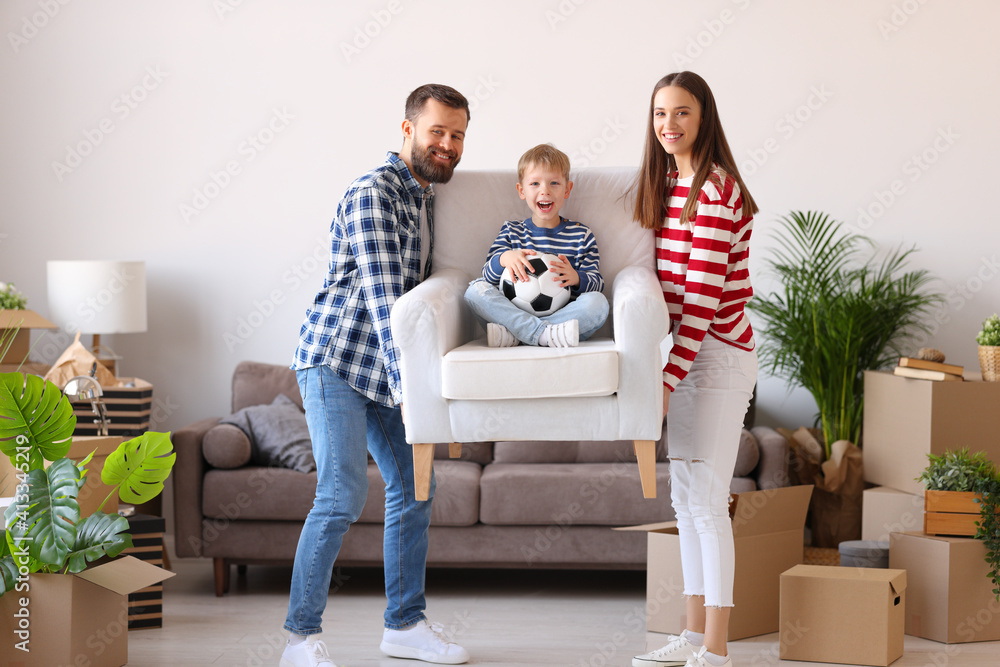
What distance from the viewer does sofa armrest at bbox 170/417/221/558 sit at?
314 centimetres

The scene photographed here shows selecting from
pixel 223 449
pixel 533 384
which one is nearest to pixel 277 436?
pixel 223 449

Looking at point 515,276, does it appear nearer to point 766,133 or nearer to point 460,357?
point 460,357

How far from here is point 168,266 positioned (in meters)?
3.96

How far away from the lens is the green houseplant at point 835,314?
3.47 m

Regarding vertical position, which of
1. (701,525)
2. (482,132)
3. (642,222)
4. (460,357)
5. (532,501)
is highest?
(482,132)

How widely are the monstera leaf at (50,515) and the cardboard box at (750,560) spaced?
1.65 metres

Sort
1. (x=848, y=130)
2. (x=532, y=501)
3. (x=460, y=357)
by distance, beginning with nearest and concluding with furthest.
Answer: (x=460, y=357)
(x=532, y=501)
(x=848, y=130)

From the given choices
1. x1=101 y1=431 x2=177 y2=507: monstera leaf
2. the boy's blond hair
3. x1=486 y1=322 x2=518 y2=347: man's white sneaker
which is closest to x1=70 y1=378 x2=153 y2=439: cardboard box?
x1=101 y1=431 x2=177 y2=507: monstera leaf

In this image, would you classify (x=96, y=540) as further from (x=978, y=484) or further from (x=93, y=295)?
(x=978, y=484)

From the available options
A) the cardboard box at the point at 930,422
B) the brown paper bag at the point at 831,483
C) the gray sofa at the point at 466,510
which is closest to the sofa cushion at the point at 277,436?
the gray sofa at the point at 466,510

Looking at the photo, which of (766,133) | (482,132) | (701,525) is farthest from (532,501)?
(766,133)

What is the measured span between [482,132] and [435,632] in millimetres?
2267

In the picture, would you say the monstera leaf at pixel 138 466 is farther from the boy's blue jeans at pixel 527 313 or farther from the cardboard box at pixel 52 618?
the boy's blue jeans at pixel 527 313

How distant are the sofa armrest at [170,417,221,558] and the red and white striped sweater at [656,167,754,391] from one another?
1889 mm
